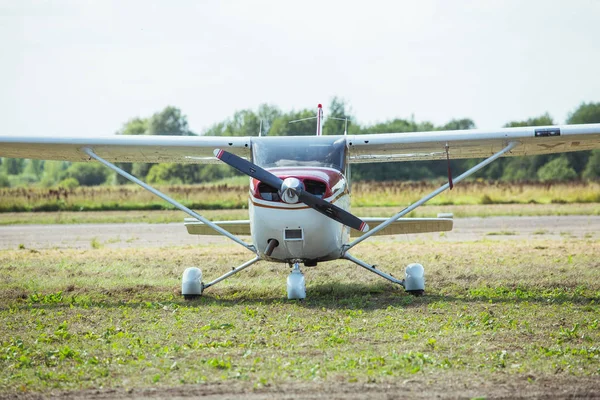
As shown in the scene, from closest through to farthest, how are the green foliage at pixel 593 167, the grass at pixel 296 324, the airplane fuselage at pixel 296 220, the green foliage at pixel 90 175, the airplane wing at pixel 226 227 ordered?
the grass at pixel 296 324
the airplane fuselage at pixel 296 220
the airplane wing at pixel 226 227
the green foliage at pixel 593 167
the green foliage at pixel 90 175

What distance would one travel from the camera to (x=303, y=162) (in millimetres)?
10930

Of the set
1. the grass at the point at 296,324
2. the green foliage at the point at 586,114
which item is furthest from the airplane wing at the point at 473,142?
the green foliage at the point at 586,114

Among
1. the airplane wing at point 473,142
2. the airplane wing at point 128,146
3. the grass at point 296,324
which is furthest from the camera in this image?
the airplane wing at point 128,146

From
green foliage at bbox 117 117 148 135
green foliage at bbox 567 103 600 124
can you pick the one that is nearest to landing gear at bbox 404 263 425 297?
green foliage at bbox 567 103 600 124

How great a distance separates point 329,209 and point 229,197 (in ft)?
79.7

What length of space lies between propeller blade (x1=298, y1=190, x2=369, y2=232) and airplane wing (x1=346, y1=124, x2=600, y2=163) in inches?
62.1

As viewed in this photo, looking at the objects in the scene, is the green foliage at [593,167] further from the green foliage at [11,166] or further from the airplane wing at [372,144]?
the green foliage at [11,166]

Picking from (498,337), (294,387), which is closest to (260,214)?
(498,337)

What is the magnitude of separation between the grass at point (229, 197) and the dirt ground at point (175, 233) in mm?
6721

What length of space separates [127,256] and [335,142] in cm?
709

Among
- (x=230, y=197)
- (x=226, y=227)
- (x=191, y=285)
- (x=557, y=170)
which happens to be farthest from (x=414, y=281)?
(x=557, y=170)

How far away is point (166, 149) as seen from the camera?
1240 centimetres

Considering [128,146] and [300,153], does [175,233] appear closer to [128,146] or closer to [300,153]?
[128,146]

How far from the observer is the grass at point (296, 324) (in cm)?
672
